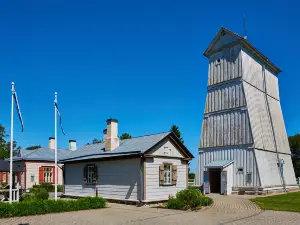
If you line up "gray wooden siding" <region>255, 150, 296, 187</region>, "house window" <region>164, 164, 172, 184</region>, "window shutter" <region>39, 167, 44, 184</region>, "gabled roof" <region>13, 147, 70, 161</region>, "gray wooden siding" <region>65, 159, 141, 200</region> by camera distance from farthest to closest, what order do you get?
"window shutter" <region>39, 167, 44, 184</region> → "gabled roof" <region>13, 147, 70, 161</region> → "gray wooden siding" <region>255, 150, 296, 187</region> → "house window" <region>164, 164, 172, 184</region> → "gray wooden siding" <region>65, 159, 141, 200</region>

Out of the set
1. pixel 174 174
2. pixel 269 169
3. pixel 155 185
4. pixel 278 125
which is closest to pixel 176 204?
pixel 155 185

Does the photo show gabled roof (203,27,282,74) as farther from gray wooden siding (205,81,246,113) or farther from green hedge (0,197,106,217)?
green hedge (0,197,106,217)

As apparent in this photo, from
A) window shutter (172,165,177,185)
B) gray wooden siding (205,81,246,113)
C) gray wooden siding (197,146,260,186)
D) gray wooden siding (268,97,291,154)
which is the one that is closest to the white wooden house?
gray wooden siding (197,146,260,186)

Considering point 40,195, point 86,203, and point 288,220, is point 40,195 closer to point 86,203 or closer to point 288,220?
point 86,203

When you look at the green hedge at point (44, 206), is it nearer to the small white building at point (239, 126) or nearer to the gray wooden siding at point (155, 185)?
the gray wooden siding at point (155, 185)

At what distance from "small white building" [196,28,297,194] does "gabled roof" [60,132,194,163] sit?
7.73m

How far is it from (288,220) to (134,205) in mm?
8230

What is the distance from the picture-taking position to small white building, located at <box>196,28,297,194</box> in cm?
2686

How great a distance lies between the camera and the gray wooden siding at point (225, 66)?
29062mm

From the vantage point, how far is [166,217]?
13828 mm

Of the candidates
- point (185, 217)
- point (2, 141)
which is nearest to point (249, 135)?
point (185, 217)

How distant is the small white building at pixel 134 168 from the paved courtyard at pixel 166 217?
8.64 feet

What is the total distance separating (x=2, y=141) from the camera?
67625 mm

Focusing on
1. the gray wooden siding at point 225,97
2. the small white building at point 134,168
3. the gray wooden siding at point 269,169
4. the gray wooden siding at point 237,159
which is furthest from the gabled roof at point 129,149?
the gray wooden siding at point 225,97
